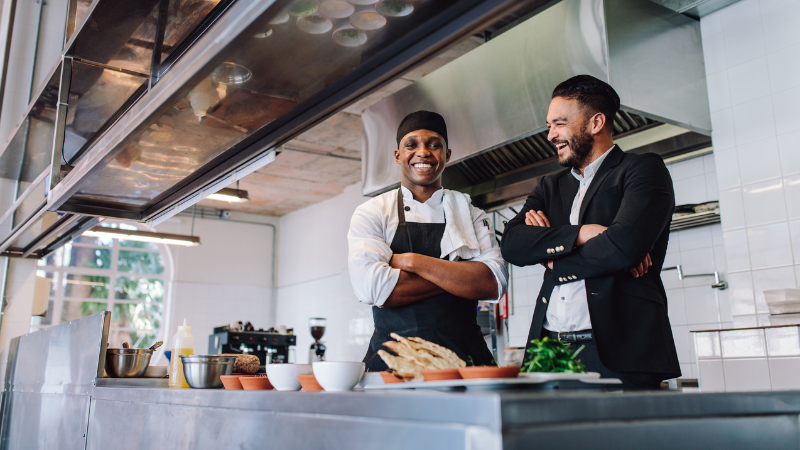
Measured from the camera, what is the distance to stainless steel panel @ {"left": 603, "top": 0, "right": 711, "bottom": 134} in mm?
3102

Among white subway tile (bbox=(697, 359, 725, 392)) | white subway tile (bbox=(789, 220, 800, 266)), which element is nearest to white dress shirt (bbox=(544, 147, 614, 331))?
white subway tile (bbox=(697, 359, 725, 392))

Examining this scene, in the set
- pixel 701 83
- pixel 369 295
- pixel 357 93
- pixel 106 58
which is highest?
pixel 701 83

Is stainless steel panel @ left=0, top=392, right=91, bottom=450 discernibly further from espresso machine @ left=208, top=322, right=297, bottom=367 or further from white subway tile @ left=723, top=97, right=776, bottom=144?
white subway tile @ left=723, top=97, right=776, bottom=144

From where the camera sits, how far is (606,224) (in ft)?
5.56

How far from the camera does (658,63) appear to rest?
3426mm

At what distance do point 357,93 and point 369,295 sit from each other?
58cm

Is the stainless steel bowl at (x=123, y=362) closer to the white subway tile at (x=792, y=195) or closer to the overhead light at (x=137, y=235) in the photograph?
the white subway tile at (x=792, y=195)

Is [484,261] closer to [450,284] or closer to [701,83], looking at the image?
[450,284]

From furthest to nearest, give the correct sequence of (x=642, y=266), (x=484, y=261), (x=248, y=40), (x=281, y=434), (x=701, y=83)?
(x=701, y=83) → (x=484, y=261) → (x=642, y=266) → (x=248, y=40) → (x=281, y=434)

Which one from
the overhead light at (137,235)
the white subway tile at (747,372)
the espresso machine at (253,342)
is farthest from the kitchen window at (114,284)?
the white subway tile at (747,372)

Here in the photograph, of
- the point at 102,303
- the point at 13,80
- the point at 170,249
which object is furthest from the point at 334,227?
the point at 13,80

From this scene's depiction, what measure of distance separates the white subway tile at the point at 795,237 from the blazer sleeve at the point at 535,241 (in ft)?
7.02

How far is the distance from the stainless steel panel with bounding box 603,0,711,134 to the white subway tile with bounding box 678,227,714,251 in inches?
34.3

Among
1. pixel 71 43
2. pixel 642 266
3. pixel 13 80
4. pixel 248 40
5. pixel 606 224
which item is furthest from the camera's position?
pixel 13 80
